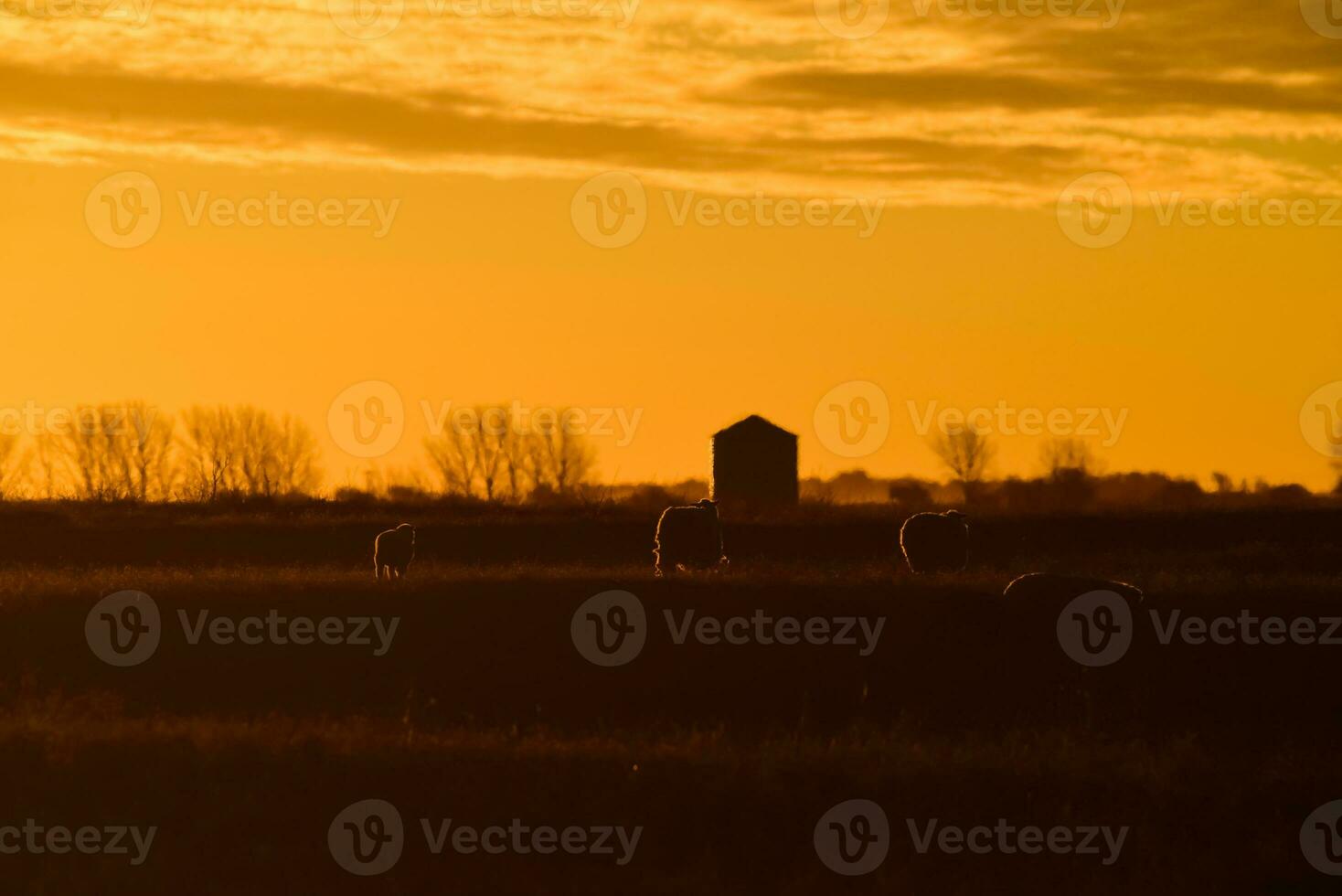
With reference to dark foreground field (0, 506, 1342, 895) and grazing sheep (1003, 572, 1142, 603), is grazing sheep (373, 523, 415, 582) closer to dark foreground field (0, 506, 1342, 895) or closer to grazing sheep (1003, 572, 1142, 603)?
dark foreground field (0, 506, 1342, 895)

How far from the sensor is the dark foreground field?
15.9m

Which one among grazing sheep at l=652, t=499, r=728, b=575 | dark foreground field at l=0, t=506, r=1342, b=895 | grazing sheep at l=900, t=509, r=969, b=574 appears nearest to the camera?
dark foreground field at l=0, t=506, r=1342, b=895

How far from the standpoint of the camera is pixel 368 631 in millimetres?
28547

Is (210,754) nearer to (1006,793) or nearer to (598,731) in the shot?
(598,731)

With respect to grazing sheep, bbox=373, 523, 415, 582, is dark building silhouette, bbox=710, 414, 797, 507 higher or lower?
lower

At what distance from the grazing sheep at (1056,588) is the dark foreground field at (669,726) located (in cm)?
27

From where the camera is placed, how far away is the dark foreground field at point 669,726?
52.1 ft

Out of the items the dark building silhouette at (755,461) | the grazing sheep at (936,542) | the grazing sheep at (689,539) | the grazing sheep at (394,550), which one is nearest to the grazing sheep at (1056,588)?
the grazing sheep at (936,542)

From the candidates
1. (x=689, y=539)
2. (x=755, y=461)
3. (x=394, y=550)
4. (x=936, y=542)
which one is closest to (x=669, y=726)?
(x=689, y=539)

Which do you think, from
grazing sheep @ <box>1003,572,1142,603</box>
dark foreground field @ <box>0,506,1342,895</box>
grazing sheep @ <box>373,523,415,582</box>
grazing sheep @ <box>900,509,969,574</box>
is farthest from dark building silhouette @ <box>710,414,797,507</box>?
grazing sheep @ <box>1003,572,1142,603</box>

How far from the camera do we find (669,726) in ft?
77.6

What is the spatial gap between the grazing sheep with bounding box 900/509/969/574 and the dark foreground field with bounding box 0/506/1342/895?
999 mm

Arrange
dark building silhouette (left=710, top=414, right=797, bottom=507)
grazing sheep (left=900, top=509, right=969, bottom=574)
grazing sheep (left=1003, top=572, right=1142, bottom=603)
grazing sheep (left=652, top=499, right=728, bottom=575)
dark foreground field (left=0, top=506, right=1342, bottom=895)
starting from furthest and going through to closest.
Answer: dark building silhouette (left=710, top=414, right=797, bottom=507) < grazing sheep (left=900, top=509, right=969, bottom=574) < grazing sheep (left=652, top=499, right=728, bottom=575) < grazing sheep (left=1003, top=572, right=1142, bottom=603) < dark foreground field (left=0, top=506, right=1342, bottom=895)

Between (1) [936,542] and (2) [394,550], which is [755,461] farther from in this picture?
(2) [394,550]
